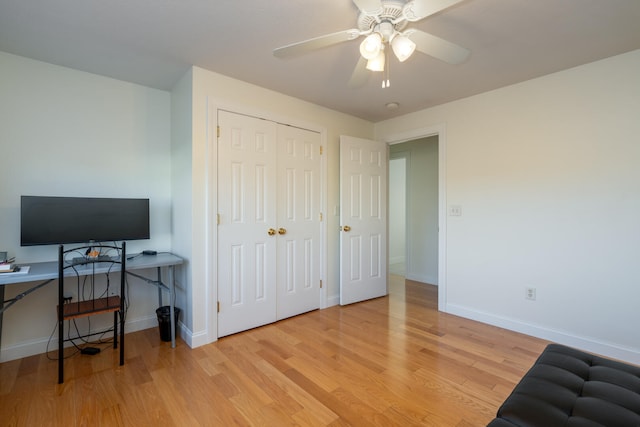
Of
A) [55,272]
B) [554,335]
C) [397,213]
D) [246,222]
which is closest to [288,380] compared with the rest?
[246,222]

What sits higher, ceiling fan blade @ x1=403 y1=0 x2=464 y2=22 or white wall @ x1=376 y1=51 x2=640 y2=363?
ceiling fan blade @ x1=403 y1=0 x2=464 y2=22

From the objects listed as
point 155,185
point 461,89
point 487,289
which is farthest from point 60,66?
point 487,289

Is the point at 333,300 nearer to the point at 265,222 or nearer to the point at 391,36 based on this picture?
the point at 265,222

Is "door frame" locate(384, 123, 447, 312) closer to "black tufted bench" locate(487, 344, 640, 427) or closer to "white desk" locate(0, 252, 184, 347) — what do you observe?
"black tufted bench" locate(487, 344, 640, 427)

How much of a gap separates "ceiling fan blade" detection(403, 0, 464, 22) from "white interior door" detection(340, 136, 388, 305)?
2.19 metres

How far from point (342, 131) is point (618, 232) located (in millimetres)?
2884

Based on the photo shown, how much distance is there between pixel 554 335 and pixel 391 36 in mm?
2961

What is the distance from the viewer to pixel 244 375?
7.09 feet

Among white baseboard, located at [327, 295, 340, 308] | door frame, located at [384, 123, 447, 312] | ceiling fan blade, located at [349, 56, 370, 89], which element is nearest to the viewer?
ceiling fan blade, located at [349, 56, 370, 89]

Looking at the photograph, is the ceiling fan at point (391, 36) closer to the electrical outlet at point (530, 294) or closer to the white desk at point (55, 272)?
the white desk at point (55, 272)

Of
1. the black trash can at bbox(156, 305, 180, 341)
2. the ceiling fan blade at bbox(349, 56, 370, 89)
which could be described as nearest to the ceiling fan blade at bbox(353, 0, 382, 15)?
the ceiling fan blade at bbox(349, 56, 370, 89)

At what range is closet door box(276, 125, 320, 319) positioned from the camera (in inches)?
126

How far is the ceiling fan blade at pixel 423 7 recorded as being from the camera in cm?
136

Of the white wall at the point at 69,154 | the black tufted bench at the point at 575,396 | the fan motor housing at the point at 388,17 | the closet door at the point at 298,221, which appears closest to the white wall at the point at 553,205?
the black tufted bench at the point at 575,396
